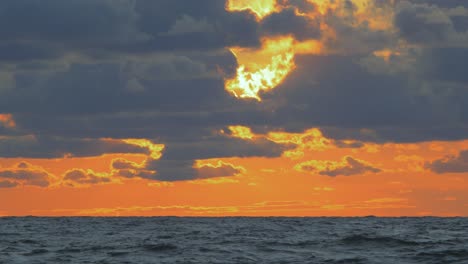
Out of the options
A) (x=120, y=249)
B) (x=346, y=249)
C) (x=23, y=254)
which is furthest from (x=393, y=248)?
(x=23, y=254)

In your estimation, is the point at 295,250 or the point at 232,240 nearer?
the point at 295,250

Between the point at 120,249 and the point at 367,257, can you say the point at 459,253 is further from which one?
the point at 120,249

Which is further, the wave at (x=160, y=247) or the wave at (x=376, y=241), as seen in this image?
the wave at (x=376, y=241)

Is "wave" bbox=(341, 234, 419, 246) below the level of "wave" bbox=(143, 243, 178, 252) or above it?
above

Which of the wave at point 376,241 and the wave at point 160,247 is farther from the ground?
the wave at point 376,241

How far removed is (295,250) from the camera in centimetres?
7038

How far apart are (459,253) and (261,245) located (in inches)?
738

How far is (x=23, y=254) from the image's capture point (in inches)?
2657

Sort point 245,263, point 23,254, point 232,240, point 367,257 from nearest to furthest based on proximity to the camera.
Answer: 1. point 245,263
2. point 367,257
3. point 23,254
4. point 232,240

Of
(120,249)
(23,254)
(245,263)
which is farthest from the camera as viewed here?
(120,249)

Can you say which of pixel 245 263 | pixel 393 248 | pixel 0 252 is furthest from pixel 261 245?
pixel 0 252

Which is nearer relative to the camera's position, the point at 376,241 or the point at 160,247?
the point at 160,247

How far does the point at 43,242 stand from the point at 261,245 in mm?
23709

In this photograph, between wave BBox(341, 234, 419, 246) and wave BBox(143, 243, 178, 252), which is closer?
wave BBox(143, 243, 178, 252)
